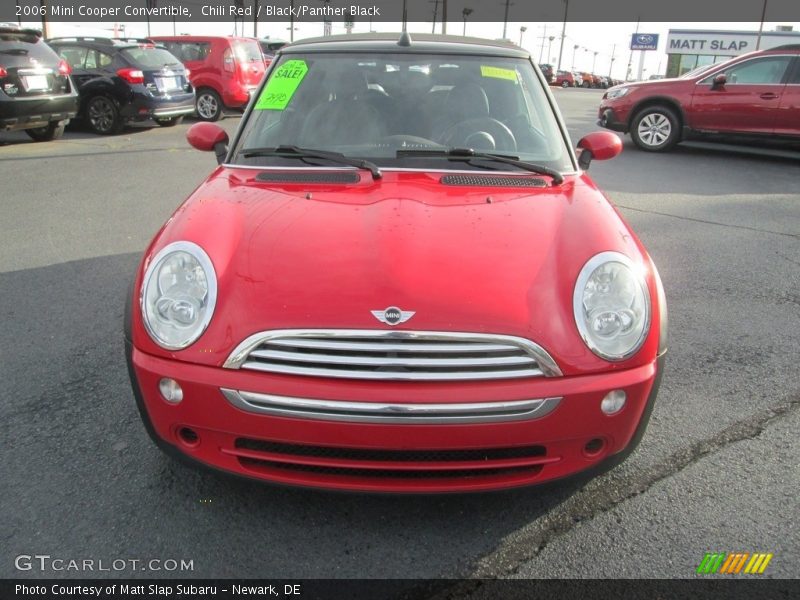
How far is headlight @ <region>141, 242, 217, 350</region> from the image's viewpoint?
218 cm

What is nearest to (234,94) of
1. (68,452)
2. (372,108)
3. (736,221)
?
(736,221)

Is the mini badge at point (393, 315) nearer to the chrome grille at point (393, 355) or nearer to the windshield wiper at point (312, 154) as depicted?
the chrome grille at point (393, 355)

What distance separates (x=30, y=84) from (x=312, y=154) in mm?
8232

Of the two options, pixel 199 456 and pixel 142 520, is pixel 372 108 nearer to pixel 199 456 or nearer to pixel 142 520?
pixel 199 456

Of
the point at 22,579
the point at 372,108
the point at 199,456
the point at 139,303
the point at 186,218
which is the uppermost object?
the point at 372,108

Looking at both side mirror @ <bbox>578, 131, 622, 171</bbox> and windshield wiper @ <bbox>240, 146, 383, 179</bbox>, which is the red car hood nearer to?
windshield wiper @ <bbox>240, 146, 383, 179</bbox>

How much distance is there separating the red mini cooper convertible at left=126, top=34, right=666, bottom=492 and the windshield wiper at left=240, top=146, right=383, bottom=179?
0.32 meters

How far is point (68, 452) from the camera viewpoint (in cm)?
269

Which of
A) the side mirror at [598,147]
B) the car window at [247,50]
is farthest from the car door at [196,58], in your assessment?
the side mirror at [598,147]

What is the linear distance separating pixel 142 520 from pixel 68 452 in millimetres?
580

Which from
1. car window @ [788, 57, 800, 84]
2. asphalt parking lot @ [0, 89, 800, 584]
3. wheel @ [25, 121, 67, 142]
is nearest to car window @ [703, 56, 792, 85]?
car window @ [788, 57, 800, 84]

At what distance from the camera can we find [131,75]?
11.2 m

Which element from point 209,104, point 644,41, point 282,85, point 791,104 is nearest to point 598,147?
point 282,85

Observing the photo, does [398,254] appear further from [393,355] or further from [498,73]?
[498,73]
